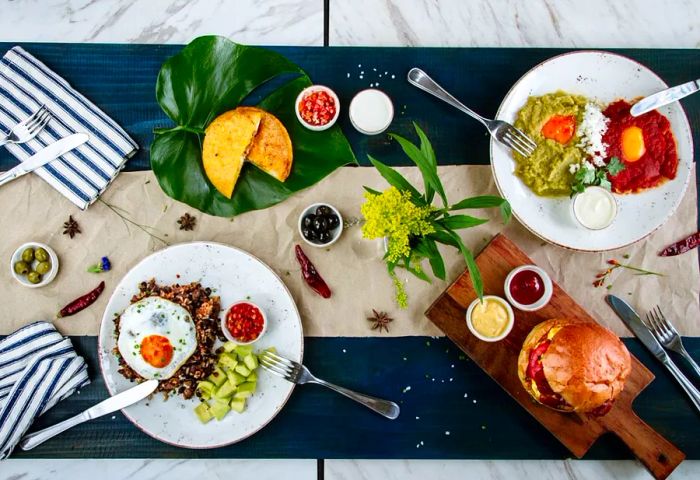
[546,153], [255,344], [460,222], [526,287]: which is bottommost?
[255,344]

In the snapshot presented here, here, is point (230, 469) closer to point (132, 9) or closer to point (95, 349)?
point (95, 349)

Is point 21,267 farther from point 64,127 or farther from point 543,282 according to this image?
point 543,282

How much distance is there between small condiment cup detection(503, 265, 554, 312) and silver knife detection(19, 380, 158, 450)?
1.79 metres

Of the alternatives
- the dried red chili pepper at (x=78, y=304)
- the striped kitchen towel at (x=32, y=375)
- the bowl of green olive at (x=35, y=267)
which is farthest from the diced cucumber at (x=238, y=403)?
the bowl of green olive at (x=35, y=267)

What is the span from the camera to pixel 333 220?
297 cm

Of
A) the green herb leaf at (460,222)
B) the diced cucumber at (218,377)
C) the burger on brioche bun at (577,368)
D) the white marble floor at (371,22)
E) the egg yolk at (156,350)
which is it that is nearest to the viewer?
the green herb leaf at (460,222)

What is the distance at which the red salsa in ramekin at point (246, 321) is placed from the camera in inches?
113

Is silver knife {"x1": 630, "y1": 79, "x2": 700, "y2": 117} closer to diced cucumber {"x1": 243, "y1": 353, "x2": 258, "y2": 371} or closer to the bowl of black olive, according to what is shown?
the bowl of black olive

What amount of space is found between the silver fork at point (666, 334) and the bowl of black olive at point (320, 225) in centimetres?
169

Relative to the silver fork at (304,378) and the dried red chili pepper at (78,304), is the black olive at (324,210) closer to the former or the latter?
the silver fork at (304,378)

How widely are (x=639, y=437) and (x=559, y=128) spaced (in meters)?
1.59

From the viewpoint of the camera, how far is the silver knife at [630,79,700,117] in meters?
2.90

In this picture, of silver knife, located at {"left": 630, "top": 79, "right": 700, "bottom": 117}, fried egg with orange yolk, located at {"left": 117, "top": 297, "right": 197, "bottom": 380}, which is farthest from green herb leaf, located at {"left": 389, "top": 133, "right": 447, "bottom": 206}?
fried egg with orange yolk, located at {"left": 117, "top": 297, "right": 197, "bottom": 380}

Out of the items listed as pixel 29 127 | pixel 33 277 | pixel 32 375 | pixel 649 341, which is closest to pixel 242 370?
pixel 32 375
